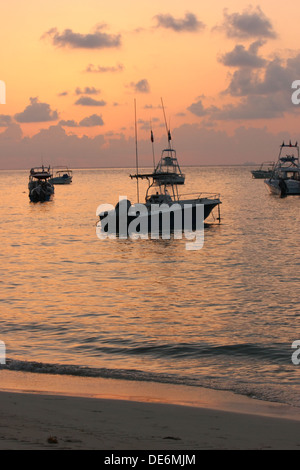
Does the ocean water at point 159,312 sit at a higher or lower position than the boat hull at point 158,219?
lower

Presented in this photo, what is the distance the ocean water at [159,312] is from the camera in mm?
13984

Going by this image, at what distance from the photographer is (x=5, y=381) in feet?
41.2

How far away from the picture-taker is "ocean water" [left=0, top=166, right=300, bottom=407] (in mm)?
13984

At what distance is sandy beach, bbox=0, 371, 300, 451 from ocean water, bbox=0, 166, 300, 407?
3.94 feet

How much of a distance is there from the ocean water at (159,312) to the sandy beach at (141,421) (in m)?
1.20

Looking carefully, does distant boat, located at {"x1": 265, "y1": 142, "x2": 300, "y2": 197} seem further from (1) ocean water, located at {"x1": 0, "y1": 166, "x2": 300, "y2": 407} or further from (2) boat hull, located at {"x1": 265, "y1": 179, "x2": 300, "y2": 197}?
(1) ocean water, located at {"x1": 0, "y1": 166, "x2": 300, "y2": 407}

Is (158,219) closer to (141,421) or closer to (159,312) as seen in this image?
(159,312)

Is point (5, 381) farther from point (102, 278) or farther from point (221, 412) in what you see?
point (102, 278)

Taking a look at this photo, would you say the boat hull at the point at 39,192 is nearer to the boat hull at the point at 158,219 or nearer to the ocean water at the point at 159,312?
the boat hull at the point at 158,219

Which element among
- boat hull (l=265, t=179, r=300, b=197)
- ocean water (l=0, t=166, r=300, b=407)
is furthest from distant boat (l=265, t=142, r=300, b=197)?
ocean water (l=0, t=166, r=300, b=407)

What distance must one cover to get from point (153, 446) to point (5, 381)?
17.4 feet

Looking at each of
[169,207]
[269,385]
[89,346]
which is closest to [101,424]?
[269,385]

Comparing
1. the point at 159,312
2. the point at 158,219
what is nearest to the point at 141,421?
the point at 159,312

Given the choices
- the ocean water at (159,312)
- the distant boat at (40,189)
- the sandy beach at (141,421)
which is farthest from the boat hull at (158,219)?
the distant boat at (40,189)
